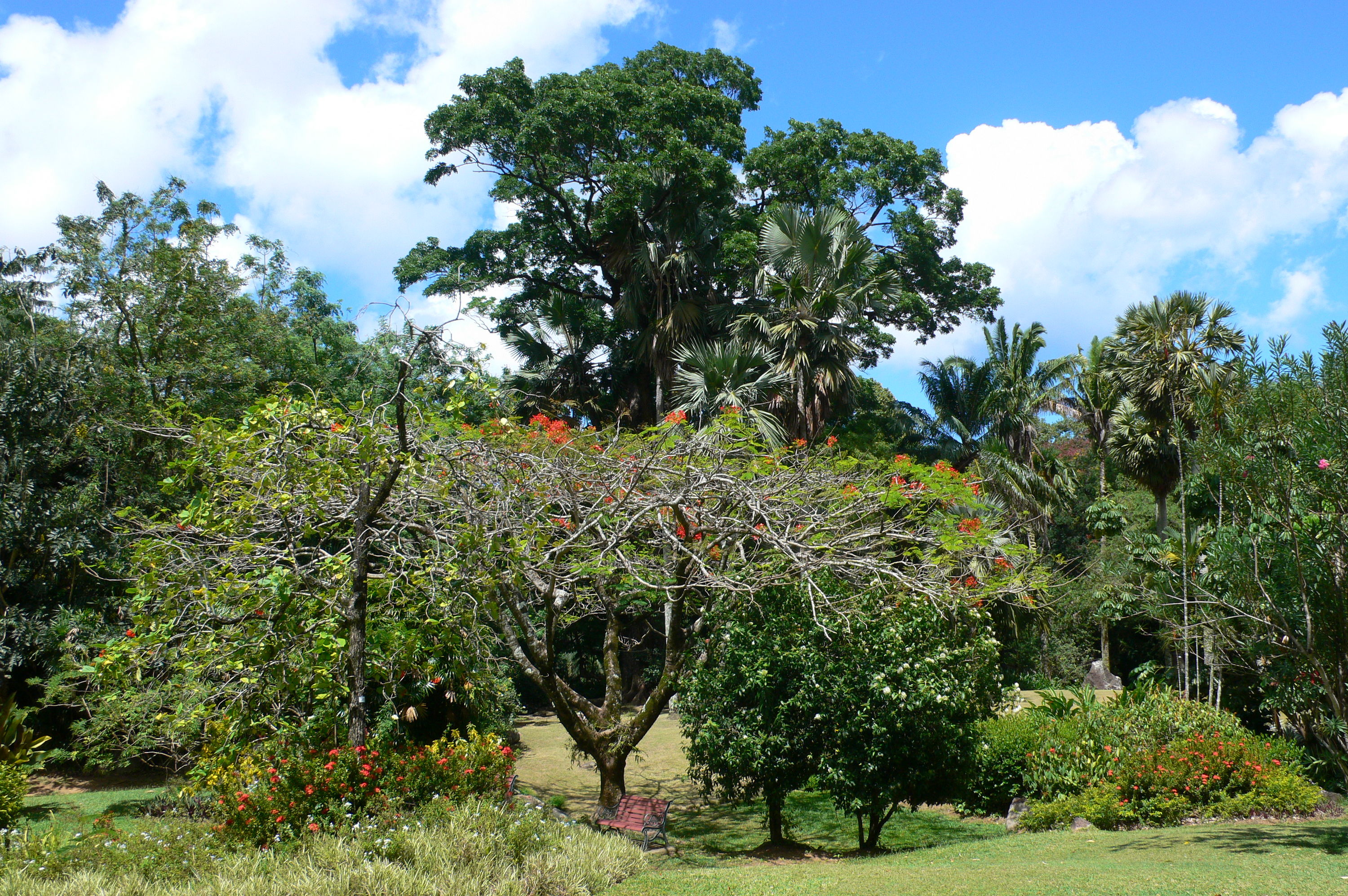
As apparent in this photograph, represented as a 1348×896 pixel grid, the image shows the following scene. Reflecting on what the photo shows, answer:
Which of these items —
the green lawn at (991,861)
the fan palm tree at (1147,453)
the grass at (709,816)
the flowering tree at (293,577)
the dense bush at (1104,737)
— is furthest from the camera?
the fan palm tree at (1147,453)

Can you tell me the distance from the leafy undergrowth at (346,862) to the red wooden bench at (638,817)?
1470mm

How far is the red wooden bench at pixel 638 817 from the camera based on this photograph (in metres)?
8.35

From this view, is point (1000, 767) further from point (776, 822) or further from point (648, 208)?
point (648, 208)

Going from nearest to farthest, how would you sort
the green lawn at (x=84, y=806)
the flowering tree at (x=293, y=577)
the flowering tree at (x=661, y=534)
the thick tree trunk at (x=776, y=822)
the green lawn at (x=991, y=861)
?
the green lawn at (x=991, y=861)
the flowering tree at (x=293, y=577)
the flowering tree at (x=661, y=534)
the green lawn at (x=84, y=806)
the thick tree trunk at (x=776, y=822)

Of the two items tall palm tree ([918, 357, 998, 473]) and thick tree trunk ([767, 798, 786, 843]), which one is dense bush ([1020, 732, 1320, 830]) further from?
tall palm tree ([918, 357, 998, 473])

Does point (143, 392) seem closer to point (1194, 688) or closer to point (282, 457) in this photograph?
point (282, 457)

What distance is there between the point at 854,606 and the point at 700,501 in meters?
1.94

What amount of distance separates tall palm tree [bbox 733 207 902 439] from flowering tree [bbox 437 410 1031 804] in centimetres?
553

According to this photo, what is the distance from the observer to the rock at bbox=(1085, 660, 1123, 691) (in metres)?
22.0

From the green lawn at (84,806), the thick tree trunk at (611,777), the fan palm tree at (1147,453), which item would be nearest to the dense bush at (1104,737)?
the thick tree trunk at (611,777)

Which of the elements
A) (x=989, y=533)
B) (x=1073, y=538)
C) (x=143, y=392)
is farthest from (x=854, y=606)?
(x=1073, y=538)

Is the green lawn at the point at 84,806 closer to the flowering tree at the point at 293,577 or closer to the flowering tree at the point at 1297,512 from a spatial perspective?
the flowering tree at the point at 293,577

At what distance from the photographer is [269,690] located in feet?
23.7

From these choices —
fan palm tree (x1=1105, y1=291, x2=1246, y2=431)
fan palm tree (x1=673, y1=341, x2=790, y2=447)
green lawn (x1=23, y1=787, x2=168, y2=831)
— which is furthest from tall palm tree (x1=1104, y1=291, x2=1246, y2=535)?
green lawn (x1=23, y1=787, x2=168, y2=831)
